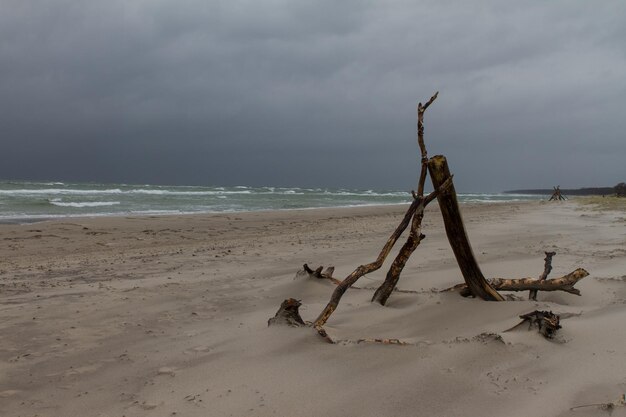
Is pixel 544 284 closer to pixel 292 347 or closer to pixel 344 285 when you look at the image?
pixel 344 285

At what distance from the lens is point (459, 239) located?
3.91 m

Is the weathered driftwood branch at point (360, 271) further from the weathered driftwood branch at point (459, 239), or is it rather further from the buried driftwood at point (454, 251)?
the weathered driftwood branch at point (459, 239)

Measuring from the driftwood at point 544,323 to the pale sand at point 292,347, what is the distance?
8 centimetres

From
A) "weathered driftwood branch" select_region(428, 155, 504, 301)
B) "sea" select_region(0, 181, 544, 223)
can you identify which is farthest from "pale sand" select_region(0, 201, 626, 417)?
"sea" select_region(0, 181, 544, 223)

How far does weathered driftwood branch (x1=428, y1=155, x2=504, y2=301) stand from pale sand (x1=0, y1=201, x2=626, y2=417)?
0.18 meters

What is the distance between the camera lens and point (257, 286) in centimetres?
592

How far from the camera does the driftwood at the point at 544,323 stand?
2879 mm

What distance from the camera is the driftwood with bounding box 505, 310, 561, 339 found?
288 cm

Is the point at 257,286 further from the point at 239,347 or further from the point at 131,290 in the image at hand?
the point at 239,347

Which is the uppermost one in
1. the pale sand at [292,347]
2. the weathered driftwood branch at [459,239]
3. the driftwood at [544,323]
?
the weathered driftwood branch at [459,239]

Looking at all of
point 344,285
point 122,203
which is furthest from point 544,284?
point 122,203

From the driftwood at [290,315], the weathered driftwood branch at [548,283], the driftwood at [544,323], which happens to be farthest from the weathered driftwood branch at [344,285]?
the driftwood at [544,323]

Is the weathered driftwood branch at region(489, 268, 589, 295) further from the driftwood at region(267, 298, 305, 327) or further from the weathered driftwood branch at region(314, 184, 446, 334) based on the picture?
the driftwood at region(267, 298, 305, 327)

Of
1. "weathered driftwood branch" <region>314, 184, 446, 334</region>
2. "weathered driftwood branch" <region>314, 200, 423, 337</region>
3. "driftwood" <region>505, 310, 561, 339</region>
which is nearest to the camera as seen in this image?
"driftwood" <region>505, 310, 561, 339</region>
